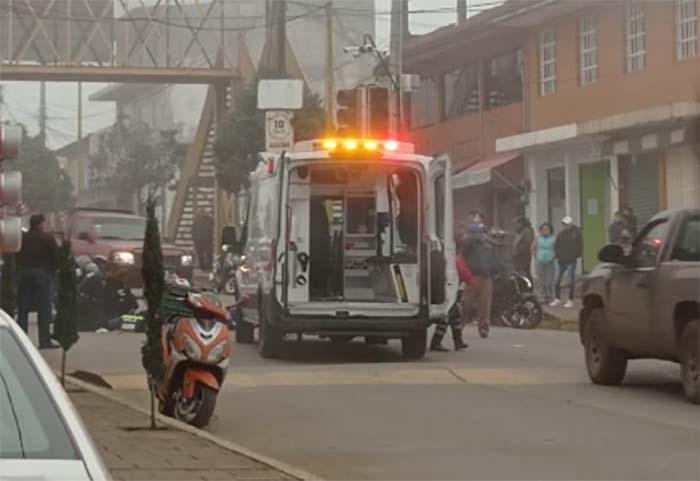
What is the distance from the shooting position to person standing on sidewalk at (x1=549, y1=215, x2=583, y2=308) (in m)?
21.1

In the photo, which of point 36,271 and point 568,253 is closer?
point 36,271

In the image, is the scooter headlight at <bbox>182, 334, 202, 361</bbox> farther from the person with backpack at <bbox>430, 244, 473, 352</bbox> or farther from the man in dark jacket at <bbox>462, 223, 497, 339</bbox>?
the man in dark jacket at <bbox>462, 223, 497, 339</bbox>

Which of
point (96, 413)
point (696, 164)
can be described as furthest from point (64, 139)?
point (96, 413)

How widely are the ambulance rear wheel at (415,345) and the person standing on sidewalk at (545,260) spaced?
551cm

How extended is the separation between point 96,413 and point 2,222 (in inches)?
68.8

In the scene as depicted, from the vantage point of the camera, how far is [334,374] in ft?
47.4

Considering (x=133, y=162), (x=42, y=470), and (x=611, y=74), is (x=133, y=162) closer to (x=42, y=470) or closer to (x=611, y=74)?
(x=611, y=74)

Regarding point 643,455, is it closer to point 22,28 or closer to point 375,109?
point 375,109

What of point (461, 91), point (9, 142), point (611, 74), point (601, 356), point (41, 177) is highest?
point (461, 91)

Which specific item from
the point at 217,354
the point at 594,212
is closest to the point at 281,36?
the point at 594,212

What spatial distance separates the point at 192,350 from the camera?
1059cm

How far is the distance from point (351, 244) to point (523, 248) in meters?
5.22

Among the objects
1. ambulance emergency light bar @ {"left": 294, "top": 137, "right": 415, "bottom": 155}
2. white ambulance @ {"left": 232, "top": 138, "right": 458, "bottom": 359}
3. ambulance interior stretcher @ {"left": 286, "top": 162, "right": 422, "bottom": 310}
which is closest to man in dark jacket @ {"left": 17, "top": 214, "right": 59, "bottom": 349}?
white ambulance @ {"left": 232, "top": 138, "right": 458, "bottom": 359}

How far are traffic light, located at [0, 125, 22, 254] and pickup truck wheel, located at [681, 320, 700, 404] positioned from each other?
17.4 feet
